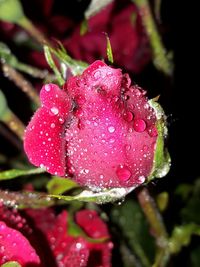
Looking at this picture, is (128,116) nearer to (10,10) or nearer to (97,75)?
(97,75)

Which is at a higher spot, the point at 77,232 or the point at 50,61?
the point at 50,61

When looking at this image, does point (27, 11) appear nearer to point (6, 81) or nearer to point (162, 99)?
point (6, 81)

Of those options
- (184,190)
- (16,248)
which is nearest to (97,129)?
(16,248)

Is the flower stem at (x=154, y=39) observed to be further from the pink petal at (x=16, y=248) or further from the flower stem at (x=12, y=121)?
the pink petal at (x=16, y=248)

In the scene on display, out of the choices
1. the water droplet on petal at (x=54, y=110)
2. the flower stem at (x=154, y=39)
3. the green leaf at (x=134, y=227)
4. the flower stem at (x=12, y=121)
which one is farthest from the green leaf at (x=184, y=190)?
the water droplet on petal at (x=54, y=110)

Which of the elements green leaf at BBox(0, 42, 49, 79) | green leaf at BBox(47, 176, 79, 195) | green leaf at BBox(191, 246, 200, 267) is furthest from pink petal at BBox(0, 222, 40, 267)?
green leaf at BBox(191, 246, 200, 267)

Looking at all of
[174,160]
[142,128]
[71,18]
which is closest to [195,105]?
[174,160]
